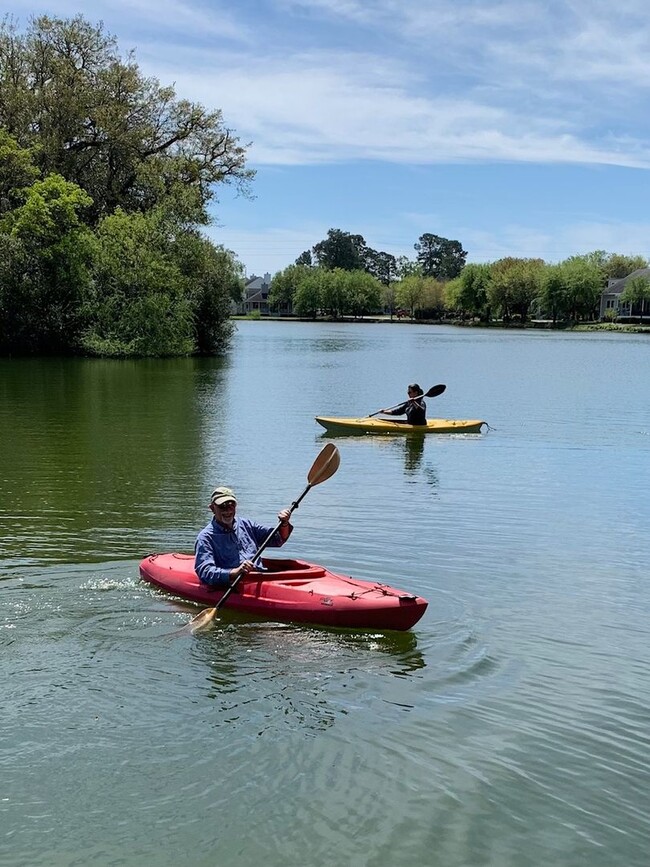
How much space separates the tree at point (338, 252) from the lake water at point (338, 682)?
162m

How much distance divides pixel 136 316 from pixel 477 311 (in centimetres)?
8753

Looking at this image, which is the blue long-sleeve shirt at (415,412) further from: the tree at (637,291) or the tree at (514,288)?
the tree at (514,288)

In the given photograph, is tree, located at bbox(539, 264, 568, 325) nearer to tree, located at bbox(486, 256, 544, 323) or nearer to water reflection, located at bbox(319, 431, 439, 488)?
tree, located at bbox(486, 256, 544, 323)

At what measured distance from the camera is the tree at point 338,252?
175000mm

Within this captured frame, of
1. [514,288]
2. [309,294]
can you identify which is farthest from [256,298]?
[514,288]

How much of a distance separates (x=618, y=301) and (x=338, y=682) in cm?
11122

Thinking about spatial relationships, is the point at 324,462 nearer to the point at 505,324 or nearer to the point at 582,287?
the point at 582,287

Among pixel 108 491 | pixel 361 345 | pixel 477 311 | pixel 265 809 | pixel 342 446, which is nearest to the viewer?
pixel 265 809

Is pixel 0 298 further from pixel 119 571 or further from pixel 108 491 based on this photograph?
pixel 119 571

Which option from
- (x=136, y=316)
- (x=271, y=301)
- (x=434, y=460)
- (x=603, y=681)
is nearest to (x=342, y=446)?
(x=434, y=460)

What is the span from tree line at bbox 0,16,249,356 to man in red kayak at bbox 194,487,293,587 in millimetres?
34159

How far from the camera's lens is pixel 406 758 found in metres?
6.05

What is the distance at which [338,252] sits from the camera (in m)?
175

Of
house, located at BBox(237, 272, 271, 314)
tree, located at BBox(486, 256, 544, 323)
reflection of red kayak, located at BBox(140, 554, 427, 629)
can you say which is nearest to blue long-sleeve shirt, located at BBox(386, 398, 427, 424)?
reflection of red kayak, located at BBox(140, 554, 427, 629)
